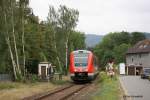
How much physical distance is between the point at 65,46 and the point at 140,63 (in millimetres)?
45356

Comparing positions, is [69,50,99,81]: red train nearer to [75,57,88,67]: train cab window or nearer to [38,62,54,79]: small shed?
[75,57,88,67]: train cab window

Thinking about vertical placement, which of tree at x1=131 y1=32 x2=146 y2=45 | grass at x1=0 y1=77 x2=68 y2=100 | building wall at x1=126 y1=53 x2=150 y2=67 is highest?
tree at x1=131 y1=32 x2=146 y2=45

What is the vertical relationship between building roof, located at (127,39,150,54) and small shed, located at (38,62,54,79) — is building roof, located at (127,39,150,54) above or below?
above

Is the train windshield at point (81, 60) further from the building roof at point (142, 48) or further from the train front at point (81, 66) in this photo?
the building roof at point (142, 48)

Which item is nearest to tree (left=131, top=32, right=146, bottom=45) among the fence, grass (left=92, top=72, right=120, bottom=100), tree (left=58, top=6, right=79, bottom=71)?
tree (left=58, top=6, right=79, bottom=71)

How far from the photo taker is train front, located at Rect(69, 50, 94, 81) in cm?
4622

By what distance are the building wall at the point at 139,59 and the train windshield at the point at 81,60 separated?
6600 cm

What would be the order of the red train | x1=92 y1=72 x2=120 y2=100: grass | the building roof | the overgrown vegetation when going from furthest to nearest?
the building roof → the red train → the overgrown vegetation → x1=92 y1=72 x2=120 y2=100: grass

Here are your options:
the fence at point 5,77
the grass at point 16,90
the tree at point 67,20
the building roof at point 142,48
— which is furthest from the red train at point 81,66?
the building roof at point 142,48

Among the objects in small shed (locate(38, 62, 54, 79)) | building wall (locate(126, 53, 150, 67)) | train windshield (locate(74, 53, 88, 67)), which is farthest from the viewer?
building wall (locate(126, 53, 150, 67))

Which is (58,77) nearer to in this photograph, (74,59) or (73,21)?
(74,59)

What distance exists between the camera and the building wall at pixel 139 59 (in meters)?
112

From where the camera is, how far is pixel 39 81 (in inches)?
1827

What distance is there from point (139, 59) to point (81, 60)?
7224 cm
